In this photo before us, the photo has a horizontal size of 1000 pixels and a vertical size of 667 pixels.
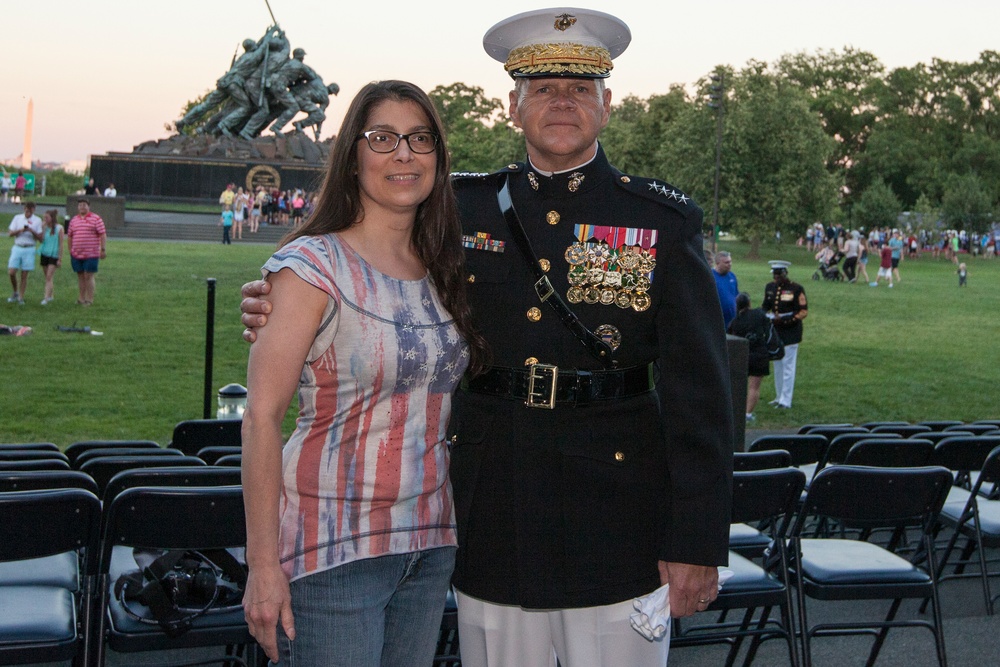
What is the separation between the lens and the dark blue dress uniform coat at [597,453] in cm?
255

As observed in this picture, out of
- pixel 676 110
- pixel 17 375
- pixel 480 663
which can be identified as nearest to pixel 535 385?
pixel 480 663

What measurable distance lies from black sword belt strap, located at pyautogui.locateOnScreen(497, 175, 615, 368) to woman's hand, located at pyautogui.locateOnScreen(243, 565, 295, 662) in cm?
88

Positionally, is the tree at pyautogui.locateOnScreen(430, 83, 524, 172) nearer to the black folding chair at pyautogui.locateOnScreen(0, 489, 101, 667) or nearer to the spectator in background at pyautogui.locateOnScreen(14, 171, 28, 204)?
the spectator in background at pyautogui.locateOnScreen(14, 171, 28, 204)

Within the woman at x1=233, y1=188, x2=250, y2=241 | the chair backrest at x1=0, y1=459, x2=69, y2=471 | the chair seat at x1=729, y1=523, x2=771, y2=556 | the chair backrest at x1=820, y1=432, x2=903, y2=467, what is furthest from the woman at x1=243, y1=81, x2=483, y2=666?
the woman at x1=233, y1=188, x2=250, y2=241

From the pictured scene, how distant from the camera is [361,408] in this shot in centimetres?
236

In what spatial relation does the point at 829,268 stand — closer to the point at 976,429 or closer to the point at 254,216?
the point at 254,216

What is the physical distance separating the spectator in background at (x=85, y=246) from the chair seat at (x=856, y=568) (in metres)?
15.4

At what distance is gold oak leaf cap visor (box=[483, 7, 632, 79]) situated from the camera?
273 cm

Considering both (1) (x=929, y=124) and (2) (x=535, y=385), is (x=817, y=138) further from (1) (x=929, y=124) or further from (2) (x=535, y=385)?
(2) (x=535, y=385)

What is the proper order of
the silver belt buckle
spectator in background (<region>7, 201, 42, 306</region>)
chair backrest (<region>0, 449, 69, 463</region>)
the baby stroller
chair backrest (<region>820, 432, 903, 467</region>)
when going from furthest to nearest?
1. the baby stroller
2. spectator in background (<region>7, 201, 42, 306</region>)
3. chair backrest (<region>820, 432, 903, 467</region>)
4. chair backrest (<region>0, 449, 69, 463</region>)
5. the silver belt buckle

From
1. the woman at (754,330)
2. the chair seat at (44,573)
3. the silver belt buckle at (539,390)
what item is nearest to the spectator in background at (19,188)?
the woman at (754,330)

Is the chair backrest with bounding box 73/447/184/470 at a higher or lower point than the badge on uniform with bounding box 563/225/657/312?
lower

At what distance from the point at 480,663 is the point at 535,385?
2.21 feet

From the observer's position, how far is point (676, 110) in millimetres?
60500
